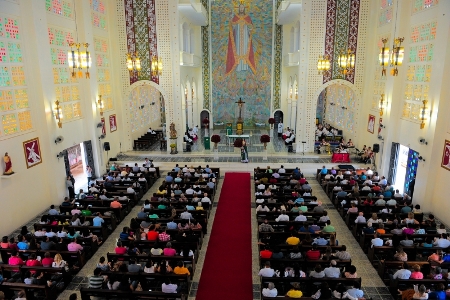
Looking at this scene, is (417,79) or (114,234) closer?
(114,234)

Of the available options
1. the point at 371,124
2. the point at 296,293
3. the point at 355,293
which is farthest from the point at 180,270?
the point at 371,124

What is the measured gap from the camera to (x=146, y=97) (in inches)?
1145

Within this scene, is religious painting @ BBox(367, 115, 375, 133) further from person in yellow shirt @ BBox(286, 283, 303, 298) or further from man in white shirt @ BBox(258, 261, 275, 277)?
person in yellow shirt @ BBox(286, 283, 303, 298)

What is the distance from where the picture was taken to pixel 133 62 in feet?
76.1

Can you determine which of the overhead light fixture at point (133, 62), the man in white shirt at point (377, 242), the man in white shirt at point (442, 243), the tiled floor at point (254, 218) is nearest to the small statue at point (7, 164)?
the tiled floor at point (254, 218)

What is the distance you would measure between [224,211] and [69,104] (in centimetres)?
983

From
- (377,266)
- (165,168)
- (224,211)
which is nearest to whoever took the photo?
(377,266)

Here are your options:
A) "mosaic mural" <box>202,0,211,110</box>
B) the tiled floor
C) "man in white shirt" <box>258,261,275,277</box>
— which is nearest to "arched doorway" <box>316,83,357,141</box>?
the tiled floor

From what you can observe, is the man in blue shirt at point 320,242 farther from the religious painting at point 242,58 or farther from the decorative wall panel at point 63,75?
the religious painting at point 242,58

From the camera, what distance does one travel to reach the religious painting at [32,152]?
14250 mm

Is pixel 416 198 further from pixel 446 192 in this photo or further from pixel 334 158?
pixel 334 158

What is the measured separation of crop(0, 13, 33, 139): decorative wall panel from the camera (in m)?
13.1

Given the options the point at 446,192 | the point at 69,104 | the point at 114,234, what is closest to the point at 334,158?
the point at 446,192

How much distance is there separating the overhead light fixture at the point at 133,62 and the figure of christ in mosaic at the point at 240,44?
34.7ft
